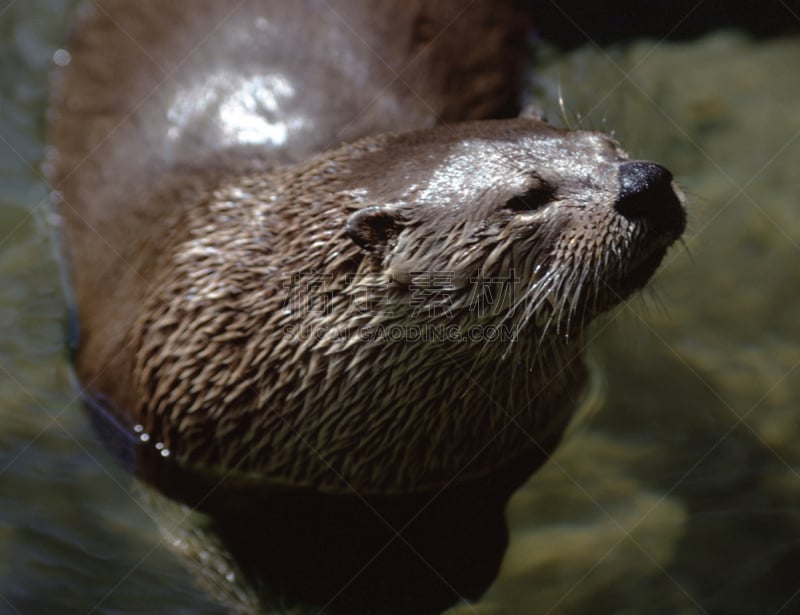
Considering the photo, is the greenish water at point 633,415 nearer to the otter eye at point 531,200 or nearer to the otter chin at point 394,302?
the otter chin at point 394,302

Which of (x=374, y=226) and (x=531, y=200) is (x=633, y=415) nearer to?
(x=531, y=200)

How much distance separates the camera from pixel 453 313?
96.5 inches

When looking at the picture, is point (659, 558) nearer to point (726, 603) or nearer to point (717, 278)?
point (726, 603)

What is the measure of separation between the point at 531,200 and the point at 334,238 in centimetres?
50

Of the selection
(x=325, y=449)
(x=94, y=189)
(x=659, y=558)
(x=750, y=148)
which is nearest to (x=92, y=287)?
(x=94, y=189)

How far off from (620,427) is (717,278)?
74 centimetres

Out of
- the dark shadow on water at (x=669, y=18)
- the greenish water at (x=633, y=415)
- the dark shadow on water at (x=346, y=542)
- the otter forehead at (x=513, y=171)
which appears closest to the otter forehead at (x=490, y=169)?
the otter forehead at (x=513, y=171)

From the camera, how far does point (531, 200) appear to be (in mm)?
2402

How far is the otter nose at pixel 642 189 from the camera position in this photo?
2.37m

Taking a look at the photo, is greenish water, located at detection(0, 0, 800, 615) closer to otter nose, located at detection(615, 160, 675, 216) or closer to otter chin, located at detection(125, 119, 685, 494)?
otter chin, located at detection(125, 119, 685, 494)

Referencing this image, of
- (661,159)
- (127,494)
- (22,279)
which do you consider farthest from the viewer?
(661,159)

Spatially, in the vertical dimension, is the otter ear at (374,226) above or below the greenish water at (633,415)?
above

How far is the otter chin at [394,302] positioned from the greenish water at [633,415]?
0.76 ft

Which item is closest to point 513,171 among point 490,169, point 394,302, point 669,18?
point 490,169
